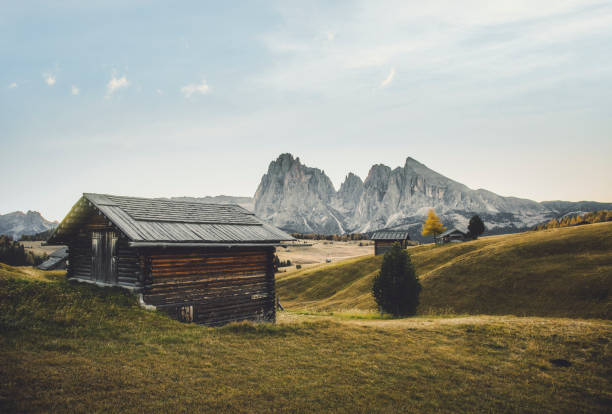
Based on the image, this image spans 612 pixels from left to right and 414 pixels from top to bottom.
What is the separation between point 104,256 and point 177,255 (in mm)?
4868

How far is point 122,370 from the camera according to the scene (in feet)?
31.3

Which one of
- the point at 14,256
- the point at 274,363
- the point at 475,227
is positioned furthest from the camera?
the point at 475,227

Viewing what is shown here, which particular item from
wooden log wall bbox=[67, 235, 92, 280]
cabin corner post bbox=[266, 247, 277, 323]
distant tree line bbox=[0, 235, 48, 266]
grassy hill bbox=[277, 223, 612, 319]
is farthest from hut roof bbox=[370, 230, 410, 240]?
distant tree line bbox=[0, 235, 48, 266]

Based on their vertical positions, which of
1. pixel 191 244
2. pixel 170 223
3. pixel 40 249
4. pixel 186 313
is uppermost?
pixel 170 223

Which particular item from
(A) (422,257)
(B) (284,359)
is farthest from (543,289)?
(B) (284,359)

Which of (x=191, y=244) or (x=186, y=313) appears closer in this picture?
(x=191, y=244)

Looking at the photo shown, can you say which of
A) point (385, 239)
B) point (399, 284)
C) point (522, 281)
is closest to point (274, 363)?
point (399, 284)

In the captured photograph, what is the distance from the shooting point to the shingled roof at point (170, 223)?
1719 cm

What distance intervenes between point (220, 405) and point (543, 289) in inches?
1302

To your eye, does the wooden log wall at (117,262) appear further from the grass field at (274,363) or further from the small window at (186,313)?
the small window at (186,313)

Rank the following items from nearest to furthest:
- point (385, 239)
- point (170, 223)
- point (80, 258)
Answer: point (170, 223)
point (80, 258)
point (385, 239)

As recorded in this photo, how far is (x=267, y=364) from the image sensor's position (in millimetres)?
11164

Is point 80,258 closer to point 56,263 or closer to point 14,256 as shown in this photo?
point 56,263

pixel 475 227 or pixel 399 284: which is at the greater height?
pixel 475 227
